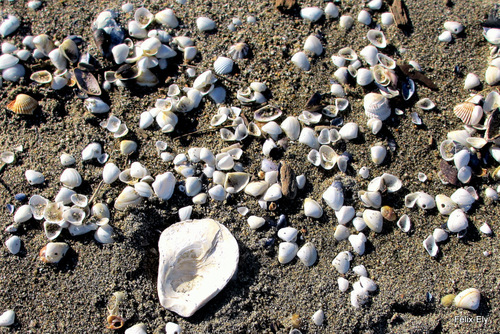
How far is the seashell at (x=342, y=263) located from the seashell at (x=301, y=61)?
1.13 metres

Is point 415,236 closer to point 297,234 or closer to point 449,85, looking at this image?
point 297,234

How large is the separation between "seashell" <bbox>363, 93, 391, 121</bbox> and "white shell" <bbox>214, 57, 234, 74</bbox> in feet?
2.74

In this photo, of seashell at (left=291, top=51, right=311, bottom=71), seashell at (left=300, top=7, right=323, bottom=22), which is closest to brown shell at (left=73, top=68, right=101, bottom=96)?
seashell at (left=291, top=51, right=311, bottom=71)

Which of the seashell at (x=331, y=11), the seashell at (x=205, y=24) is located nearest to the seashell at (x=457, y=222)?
the seashell at (x=331, y=11)

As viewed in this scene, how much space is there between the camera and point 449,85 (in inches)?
94.9

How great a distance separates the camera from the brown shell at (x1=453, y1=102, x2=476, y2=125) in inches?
90.0

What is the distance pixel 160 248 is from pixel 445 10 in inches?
92.3

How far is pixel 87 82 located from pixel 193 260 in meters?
1.26

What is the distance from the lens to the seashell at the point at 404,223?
2.11m

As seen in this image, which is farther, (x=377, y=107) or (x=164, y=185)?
(x=377, y=107)

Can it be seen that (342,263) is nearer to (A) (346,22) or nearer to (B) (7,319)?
(A) (346,22)

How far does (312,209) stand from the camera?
6.86 feet

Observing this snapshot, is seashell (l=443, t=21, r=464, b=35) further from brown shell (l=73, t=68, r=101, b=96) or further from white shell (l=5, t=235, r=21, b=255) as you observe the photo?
white shell (l=5, t=235, r=21, b=255)

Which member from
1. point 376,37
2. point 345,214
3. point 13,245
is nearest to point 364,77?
point 376,37
